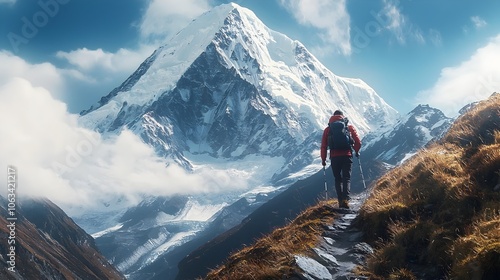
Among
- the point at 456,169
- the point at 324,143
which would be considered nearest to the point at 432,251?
the point at 456,169

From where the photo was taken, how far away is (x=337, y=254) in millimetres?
11000

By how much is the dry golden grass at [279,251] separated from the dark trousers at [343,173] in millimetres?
1878

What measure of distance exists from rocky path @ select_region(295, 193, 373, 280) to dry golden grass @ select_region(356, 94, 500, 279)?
378 mm

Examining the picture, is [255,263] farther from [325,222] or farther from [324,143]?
[324,143]

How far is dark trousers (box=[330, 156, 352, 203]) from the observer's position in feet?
56.1

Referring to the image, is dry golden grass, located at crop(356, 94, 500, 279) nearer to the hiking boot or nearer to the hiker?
the hiking boot

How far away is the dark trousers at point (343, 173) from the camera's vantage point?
17109 millimetres

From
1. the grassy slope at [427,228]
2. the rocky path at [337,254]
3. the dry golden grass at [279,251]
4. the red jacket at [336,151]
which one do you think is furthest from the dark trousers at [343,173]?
the rocky path at [337,254]

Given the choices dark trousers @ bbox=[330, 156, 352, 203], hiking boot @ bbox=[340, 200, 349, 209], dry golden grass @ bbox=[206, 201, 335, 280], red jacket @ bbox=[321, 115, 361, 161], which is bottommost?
dry golden grass @ bbox=[206, 201, 335, 280]

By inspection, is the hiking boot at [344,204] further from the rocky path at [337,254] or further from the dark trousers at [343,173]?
the rocky path at [337,254]

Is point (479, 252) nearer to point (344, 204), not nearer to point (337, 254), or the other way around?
point (337, 254)

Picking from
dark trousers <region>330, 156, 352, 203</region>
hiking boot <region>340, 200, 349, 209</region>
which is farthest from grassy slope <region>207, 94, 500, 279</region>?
dark trousers <region>330, 156, 352, 203</region>

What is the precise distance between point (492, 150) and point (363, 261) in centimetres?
449

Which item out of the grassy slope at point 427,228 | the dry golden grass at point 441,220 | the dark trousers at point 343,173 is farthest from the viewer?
the dark trousers at point 343,173
